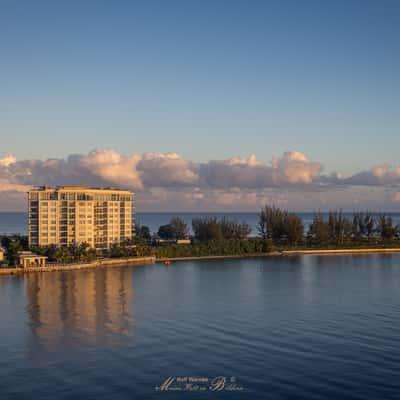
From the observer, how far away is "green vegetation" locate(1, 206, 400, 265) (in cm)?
9169

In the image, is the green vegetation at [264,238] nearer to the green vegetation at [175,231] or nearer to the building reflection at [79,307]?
the green vegetation at [175,231]

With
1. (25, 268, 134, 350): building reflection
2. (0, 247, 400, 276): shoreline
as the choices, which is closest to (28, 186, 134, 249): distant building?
(0, 247, 400, 276): shoreline

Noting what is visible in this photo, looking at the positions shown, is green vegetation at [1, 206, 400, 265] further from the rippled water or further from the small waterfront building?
the rippled water

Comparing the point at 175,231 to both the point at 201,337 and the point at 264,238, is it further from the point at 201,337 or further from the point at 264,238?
the point at 201,337

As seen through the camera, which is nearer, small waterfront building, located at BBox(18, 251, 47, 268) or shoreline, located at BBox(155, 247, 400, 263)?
small waterfront building, located at BBox(18, 251, 47, 268)

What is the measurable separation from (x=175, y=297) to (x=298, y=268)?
3094 centimetres

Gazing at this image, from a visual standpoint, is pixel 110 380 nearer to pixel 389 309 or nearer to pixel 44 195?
pixel 389 309

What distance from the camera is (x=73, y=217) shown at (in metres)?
89.1

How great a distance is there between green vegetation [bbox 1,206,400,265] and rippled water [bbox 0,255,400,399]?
2766 cm

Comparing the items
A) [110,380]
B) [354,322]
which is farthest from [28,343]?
[354,322]

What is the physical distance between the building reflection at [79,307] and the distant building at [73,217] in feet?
59.5

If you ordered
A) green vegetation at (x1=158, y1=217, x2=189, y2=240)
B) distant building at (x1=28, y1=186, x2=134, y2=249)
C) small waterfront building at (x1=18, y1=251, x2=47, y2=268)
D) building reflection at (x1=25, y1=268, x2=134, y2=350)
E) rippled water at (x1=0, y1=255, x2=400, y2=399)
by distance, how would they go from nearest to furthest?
rippled water at (x1=0, y1=255, x2=400, y2=399) → building reflection at (x1=25, y1=268, x2=134, y2=350) → small waterfront building at (x1=18, y1=251, x2=47, y2=268) → distant building at (x1=28, y1=186, x2=134, y2=249) → green vegetation at (x1=158, y1=217, x2=189, y2=240)

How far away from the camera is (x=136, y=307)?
46.2m

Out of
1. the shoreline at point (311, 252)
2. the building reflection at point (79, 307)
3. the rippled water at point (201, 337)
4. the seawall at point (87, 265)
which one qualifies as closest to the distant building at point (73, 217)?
the seawall at point (87, 265)
